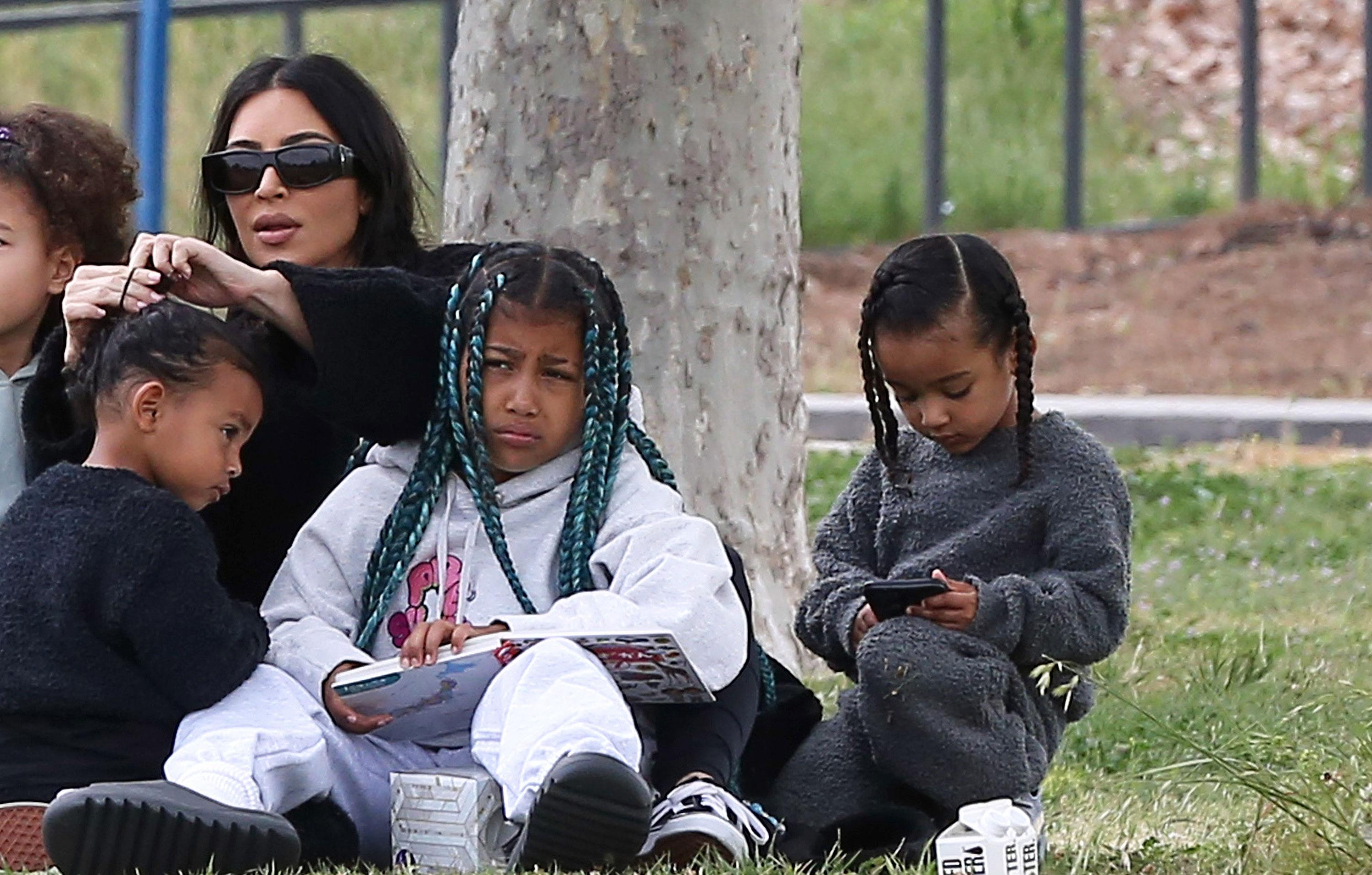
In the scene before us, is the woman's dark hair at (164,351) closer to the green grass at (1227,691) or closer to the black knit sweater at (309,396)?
the black knit sweater at (309,396)

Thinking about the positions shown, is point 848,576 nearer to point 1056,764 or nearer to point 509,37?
point 1056,764

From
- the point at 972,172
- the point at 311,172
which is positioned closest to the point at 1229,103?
the point at 972,172

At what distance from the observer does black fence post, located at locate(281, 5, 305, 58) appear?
10961 mm

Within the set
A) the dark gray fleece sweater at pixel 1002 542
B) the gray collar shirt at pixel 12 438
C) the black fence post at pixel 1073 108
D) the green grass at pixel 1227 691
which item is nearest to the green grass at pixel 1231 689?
the green grass at pixel 1227 691

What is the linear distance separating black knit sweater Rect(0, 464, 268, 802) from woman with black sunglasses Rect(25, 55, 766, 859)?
30cm

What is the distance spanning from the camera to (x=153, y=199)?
23.3 feet

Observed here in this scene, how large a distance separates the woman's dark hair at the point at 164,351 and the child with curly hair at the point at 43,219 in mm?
405

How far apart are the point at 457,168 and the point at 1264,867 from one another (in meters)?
2.74

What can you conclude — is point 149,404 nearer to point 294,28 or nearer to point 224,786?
point 224,786

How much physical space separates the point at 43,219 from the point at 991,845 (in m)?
1.96

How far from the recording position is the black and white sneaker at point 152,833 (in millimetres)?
2982

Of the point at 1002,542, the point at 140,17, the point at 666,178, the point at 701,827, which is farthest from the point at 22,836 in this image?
the point at 140,17

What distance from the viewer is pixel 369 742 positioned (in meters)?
3.51

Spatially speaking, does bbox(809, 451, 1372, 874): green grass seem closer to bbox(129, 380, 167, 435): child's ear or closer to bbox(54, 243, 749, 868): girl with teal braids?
bbox(54, 243, 749, 868): girl with teal braids
